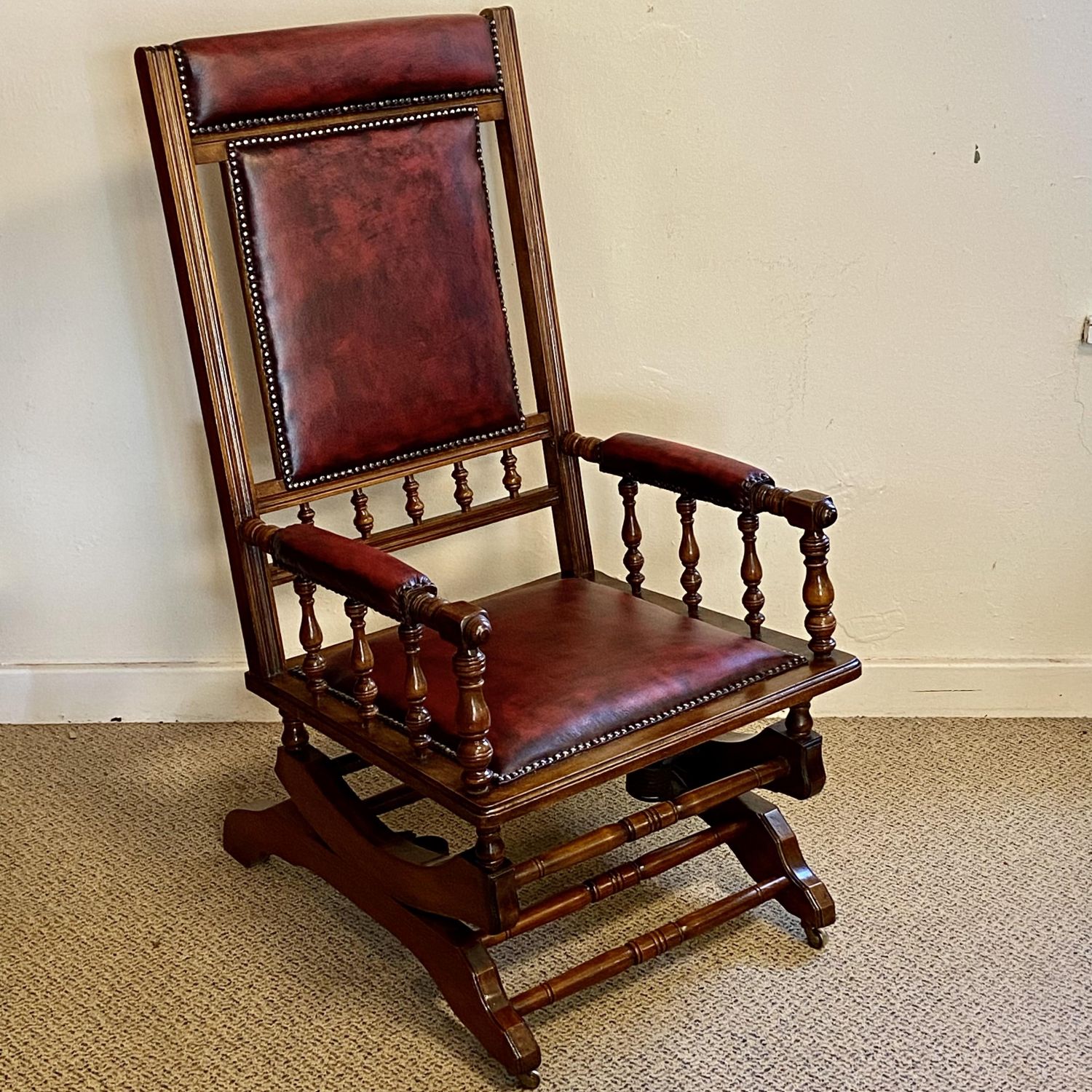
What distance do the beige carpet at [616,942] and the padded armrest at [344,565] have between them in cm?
62

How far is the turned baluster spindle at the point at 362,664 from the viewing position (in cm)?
173

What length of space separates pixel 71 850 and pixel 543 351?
3.71 ft

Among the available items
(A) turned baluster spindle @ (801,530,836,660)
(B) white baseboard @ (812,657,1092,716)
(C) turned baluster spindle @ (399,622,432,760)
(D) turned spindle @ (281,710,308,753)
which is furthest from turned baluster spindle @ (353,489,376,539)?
(B) white baseboard @ (812,657,1092,716)

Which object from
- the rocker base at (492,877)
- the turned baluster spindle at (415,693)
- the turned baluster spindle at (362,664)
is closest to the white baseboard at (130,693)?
the rocker base at (492,877)

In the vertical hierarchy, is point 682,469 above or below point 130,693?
above

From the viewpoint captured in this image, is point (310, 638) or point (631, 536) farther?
point (631, 536)

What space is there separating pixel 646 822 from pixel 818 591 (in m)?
0.37

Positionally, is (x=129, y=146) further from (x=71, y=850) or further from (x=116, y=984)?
(x=116, y=984)

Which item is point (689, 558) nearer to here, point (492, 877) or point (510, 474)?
point (510, 474)

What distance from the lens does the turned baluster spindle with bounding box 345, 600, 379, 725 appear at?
1730mm

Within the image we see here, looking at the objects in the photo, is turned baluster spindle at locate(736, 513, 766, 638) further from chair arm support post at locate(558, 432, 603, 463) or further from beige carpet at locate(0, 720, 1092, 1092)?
beige carpet at locate(0, 720, 1092, 1092)

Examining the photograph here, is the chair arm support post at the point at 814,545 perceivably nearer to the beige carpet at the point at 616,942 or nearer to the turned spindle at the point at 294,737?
the beige carpet at the point at 616,942

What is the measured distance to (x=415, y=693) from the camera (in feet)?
5.49

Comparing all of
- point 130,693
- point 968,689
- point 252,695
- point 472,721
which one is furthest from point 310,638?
point 968,689
